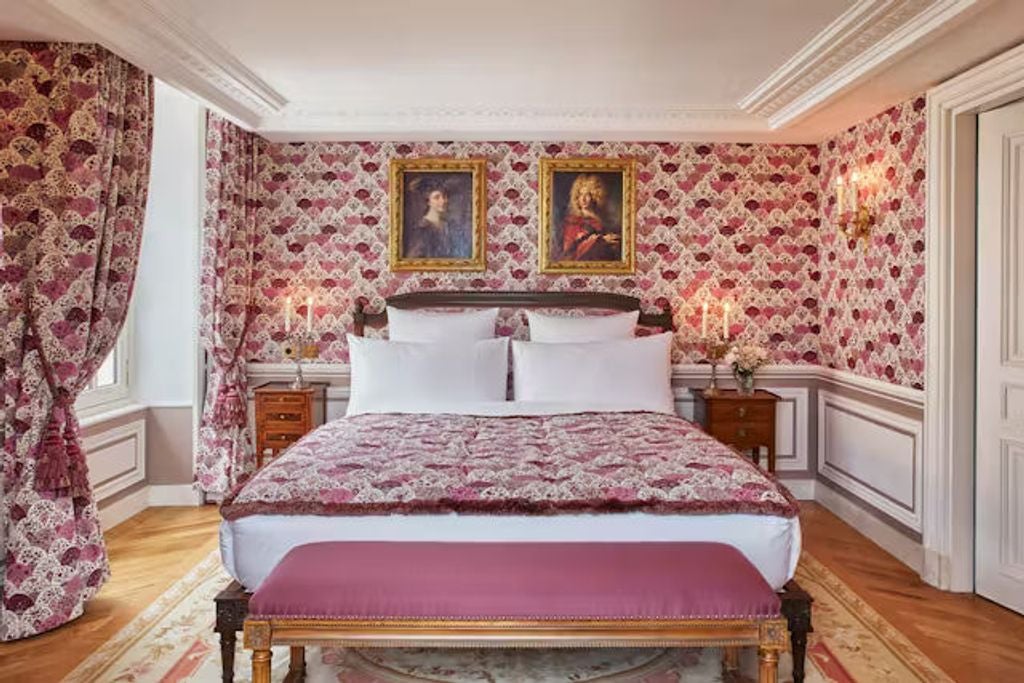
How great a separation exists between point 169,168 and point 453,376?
2535mm

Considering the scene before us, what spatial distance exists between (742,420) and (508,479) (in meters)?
2.58

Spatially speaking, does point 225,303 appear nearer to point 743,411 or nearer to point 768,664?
point 743,411

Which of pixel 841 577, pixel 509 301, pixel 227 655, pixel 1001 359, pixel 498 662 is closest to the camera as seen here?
pixel 227 655

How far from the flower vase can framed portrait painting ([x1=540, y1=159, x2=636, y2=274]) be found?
105cm

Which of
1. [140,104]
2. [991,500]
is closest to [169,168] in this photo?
[140,104]

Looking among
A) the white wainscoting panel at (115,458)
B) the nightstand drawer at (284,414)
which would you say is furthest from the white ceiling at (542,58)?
the white wainscoting panel at (115,458)

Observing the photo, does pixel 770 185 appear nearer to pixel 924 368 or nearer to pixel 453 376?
pixel 924 368

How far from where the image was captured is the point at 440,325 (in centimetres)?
512

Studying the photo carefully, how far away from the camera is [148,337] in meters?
5.43

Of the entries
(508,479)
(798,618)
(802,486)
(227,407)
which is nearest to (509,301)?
(227,407)

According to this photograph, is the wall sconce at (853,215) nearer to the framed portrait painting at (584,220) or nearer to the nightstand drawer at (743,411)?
the nightstand drawer at (743,411)

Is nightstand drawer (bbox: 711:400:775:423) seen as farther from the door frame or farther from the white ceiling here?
the white ceiling

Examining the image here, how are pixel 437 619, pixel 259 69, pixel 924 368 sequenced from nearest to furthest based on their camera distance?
pixel 437 619 → pixel 924 368 → pixel 259 69

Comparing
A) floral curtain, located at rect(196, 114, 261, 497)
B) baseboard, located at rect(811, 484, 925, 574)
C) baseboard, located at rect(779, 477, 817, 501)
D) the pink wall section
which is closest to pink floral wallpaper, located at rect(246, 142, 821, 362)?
the pink wall section
